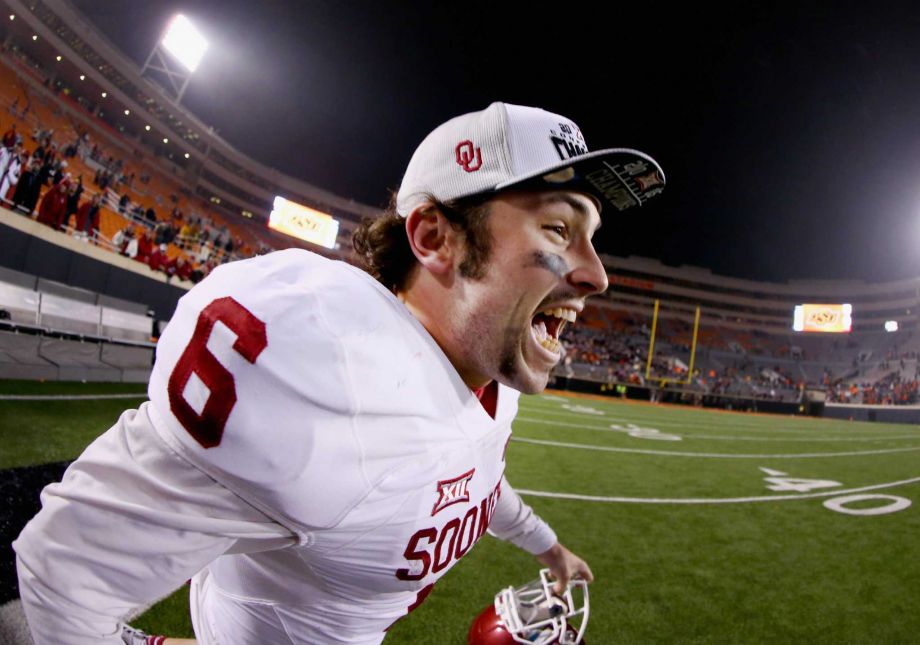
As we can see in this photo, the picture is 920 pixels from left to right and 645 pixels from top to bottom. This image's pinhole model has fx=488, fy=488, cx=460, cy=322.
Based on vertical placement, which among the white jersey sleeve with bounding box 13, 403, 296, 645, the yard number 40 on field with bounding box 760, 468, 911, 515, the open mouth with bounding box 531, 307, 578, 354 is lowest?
the yard number 40 on field with bounding box 760, 468, 911, 515

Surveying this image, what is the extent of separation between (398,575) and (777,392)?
148 feet

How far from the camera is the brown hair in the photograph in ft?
3.84

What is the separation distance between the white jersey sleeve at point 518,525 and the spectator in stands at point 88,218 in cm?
1412

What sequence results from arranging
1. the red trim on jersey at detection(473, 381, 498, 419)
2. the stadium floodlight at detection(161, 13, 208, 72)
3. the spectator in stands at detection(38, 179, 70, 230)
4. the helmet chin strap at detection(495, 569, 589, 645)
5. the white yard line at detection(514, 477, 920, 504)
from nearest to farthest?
the red trim on jersey at detection(473, 381, 498, 419), the helmet chin strap at detection(495, 569, 589, 645), the white yard line at detection(514, 477, 920, 504), the spectator in stands at detection(38, 179, 70, 230), the stadium floodlight at detection(161, 13, 208, 72)

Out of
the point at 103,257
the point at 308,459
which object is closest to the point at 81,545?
the point at 308,459

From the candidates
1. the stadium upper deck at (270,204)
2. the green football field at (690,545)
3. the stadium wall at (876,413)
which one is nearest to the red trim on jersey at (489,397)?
the green football field at (690,545)

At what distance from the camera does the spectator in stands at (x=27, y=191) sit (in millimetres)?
10578

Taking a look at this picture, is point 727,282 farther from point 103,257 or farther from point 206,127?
point 103,257

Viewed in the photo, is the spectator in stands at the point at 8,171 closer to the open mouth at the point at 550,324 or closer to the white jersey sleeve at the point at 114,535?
the white jersey sleeve at the point at 114,535

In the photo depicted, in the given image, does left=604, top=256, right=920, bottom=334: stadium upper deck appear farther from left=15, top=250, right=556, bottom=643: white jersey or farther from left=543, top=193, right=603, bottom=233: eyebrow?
left=15, top=250, right=556, bottom=643: white jersey

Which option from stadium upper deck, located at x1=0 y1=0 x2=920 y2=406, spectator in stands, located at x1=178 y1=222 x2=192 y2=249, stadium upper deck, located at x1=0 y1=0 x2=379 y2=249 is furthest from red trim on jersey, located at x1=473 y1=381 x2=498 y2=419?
stadium upper deck, located at x1=0 y1=0 x2=920 y2=406

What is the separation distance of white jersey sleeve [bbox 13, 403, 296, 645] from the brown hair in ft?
2.32

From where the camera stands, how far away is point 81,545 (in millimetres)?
706

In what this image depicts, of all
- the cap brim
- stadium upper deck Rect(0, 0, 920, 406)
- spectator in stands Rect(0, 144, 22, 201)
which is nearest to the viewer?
the cap brim
